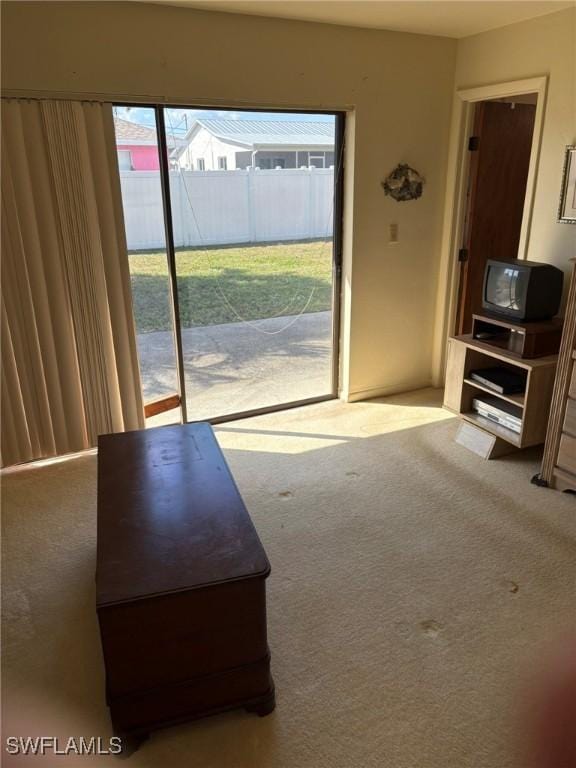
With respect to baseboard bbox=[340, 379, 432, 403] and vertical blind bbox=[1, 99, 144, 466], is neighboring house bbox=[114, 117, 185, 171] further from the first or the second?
baseboard bbox=[340, 379, 432, 403]

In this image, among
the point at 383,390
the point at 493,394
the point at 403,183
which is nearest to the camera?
the point at 493,394

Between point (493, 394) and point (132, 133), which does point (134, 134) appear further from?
point (493, 394)

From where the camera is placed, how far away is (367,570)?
2.37 meters

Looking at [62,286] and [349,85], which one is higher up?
[349,85]

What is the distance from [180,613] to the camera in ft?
5.12

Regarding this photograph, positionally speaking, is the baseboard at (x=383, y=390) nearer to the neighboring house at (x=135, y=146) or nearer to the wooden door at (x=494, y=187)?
the wooden door at (x=494, y=187)

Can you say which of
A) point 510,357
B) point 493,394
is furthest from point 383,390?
point 510,357

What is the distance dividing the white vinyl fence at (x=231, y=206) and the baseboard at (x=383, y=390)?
1.17 m

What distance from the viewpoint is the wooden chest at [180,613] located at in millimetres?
1539

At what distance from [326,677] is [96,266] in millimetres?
2332

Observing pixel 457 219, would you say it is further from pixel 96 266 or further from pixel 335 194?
pixel 96 266

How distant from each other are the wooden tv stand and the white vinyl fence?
127 cm

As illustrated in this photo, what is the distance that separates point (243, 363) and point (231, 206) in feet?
3.42

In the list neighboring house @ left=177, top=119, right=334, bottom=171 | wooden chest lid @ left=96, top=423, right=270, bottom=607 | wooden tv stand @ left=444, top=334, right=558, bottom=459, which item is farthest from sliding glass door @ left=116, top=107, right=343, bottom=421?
wooden chest lid @ left=96, top=423, right=270, bottom=607
